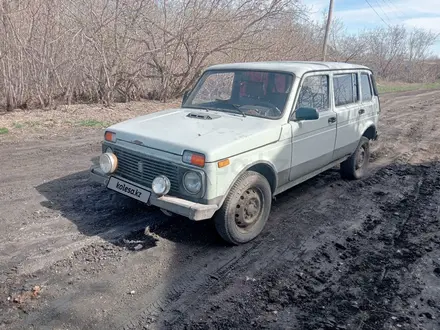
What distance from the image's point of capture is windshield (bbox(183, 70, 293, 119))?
4578 millimetres

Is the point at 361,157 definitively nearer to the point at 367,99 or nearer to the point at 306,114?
the point at 367,99

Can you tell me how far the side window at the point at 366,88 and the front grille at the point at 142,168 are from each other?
4.04 meters

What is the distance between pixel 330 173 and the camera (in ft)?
22.5

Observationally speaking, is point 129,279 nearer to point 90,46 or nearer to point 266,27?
point 90,46

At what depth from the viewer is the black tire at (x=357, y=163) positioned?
20.8 ft

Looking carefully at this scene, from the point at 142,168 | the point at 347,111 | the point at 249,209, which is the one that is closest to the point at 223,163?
the point at 249,209

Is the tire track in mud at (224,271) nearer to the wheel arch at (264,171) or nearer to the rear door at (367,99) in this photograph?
the wheel arch at (264,171)

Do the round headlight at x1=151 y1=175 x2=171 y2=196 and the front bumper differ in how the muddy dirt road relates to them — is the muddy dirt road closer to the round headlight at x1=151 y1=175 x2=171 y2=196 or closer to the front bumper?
the front bumper

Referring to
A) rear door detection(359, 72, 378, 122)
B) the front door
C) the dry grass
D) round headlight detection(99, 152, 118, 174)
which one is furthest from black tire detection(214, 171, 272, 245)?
the dry grass

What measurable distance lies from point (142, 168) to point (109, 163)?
0.47 metres

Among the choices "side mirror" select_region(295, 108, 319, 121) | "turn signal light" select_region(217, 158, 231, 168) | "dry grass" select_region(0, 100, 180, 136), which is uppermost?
"side mirror" select_region(295, 108, 319, 121)

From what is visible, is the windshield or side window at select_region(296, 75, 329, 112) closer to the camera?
the windshield

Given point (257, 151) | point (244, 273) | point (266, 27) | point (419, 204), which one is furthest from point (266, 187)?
point (266, 27)

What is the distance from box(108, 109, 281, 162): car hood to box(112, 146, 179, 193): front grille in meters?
0.15
